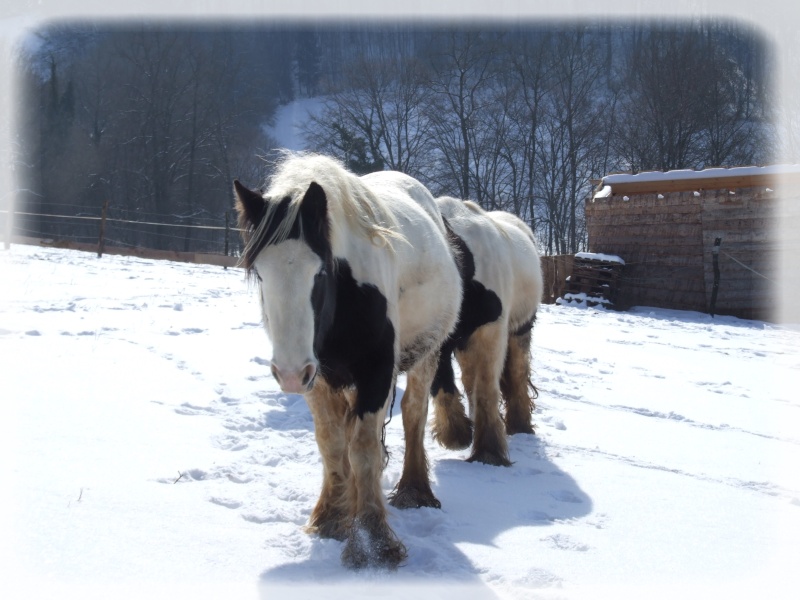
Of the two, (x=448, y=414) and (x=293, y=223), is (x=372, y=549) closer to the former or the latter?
(x=293, y=223)

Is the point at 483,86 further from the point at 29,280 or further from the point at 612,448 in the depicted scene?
the point at 612,448

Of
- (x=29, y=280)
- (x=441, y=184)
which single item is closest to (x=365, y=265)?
(x=29, y=280)

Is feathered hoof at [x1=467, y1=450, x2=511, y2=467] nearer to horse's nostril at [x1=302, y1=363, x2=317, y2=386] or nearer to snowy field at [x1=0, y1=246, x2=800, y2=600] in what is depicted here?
snowy field at [x1=0, y1=246, x2=800, y2=600]

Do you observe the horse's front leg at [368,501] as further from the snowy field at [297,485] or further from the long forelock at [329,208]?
the long forelock at [329,208]

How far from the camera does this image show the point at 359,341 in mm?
3141

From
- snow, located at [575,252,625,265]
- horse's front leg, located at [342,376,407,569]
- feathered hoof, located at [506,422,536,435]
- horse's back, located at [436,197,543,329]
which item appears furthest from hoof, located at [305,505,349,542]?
snow, located at [575,252,625,265]

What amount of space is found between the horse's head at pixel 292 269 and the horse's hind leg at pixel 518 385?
3.44m

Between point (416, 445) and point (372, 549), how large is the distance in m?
1.14

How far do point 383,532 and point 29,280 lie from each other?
9829 millimetres

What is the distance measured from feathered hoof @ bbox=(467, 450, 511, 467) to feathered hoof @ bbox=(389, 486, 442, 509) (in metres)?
1.08

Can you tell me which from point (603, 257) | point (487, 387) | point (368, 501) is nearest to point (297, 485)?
point (368, 501)

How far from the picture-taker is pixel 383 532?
3.05 m

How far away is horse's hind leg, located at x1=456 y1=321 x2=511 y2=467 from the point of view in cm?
498

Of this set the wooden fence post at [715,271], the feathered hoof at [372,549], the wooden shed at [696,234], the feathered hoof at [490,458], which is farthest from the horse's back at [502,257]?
the wooden shed at [696,234]
